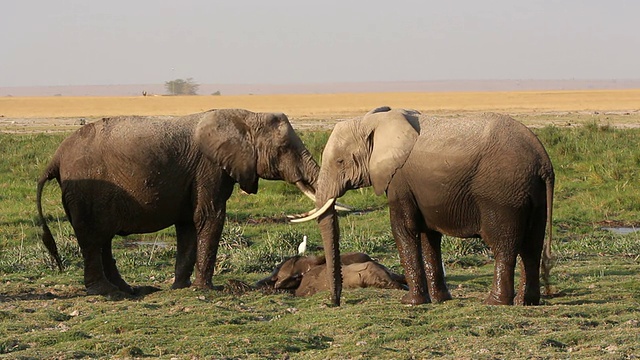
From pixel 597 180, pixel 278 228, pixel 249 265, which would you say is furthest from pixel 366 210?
pixel 249 265

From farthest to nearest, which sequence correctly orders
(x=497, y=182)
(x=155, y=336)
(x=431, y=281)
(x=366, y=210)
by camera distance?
(x=366, y=210) < (x=431, y=281) < (x=497, y=182) < (x=155, y=336)

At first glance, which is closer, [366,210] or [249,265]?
[249,265]

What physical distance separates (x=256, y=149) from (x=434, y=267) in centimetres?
251

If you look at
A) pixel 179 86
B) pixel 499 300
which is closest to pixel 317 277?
pixel 499 300

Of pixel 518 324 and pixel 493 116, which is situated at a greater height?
pixel 493 116

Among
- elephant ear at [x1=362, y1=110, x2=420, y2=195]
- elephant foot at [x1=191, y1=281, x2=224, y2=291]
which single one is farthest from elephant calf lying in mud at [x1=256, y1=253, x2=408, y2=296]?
elephant ear at [x1=362, y1=110, x2=420, y2=195]

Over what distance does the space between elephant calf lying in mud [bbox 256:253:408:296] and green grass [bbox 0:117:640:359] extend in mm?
305

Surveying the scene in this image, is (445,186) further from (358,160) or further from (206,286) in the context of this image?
(206,286)

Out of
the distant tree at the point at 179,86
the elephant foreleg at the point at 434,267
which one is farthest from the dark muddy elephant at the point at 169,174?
the distant tree at the point at 179,86

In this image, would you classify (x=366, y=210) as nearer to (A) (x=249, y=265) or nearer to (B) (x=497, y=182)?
(A) (x=249, y=265)

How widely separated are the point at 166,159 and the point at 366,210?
8081mm

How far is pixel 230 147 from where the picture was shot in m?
12.2

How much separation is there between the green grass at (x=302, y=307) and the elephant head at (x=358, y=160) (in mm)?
650

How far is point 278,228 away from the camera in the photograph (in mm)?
17734
